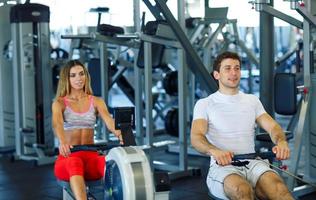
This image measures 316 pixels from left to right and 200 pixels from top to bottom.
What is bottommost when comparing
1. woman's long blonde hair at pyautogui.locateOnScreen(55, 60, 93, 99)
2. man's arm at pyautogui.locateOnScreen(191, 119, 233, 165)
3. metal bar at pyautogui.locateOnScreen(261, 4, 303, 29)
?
man's arm at pyautogui.locateOnScreen(191, 119, 233, 165)

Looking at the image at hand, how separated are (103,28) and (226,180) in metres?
2.70

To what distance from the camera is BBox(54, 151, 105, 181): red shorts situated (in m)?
3.03

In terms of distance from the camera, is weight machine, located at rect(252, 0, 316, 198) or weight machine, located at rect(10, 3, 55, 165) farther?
weight machine, located at rect(10, 3, 55, 165)

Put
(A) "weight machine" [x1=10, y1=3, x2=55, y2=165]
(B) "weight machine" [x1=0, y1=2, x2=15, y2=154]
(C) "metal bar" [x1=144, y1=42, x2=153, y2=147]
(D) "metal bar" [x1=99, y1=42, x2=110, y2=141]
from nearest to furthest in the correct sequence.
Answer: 1. (C) "metal bar" [x1=144, y1=42, x2=153, y2=147]
2. (A) "weight machine" [x1=10, y1=3, x2=55, y2=165]
3. (D) "metal bar" [x1=99, y1=42, x2=110, y2=141]
4. (B) "weight machine" [x1=0, y1=2, x2=15, y2=154]

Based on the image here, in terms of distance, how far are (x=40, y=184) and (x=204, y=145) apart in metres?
2.53

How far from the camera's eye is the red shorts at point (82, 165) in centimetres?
303

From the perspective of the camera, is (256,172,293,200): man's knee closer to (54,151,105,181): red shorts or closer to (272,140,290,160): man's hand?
(272,140,290,160): man's hand

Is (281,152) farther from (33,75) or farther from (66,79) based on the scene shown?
(33,75)

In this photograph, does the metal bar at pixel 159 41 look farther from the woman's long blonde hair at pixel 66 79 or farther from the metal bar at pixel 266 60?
the woman's long blonde hair at pixel 66 79

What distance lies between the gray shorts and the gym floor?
5.19 feet

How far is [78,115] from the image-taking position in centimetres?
335

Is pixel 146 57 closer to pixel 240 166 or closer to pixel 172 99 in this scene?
pixel 240 166

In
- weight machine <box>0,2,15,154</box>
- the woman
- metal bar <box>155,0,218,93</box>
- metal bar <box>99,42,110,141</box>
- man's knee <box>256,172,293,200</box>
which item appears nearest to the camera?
man's knee <box>256,172,293,200</box>

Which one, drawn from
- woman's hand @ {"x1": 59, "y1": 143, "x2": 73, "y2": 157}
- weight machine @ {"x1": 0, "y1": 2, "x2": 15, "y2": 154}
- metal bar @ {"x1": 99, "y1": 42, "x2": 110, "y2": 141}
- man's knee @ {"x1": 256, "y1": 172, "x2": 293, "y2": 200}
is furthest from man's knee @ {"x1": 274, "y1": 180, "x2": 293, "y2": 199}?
weight machine @ {"x1": 0, "y1": 2, "x2": 15, "y2": 154}
